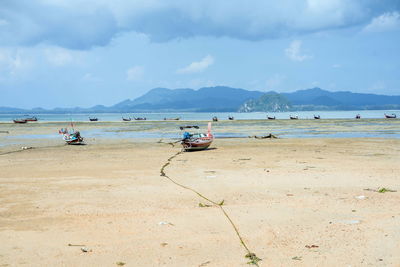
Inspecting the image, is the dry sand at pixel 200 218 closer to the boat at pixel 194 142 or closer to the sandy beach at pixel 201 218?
the sandy beach at pixel 201 218

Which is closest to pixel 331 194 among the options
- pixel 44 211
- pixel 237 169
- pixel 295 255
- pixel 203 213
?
pixel 203 213

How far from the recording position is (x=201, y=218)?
1133cm

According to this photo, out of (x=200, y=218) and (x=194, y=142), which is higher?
(x=194, y=142)

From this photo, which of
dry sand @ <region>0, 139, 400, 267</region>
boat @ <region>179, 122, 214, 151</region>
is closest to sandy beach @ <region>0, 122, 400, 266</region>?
dry sand @ <region>0, 139, 400, 267</region>

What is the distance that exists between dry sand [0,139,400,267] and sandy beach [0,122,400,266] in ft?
0.09

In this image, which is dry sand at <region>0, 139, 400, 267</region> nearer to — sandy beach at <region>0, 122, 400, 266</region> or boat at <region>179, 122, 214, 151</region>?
sandy beach at <region>0, 122, 400, 266</region>

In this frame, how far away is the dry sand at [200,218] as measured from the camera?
8.55 m

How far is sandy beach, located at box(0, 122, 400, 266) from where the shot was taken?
8.55 m

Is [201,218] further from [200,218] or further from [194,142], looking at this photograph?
[194,142]

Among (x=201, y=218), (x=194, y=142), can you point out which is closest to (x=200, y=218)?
(x=201, y=218)

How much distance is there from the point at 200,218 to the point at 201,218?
3 centimetres

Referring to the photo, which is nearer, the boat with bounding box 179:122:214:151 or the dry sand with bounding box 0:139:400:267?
the dry sand with bounding box 0:139:400:267

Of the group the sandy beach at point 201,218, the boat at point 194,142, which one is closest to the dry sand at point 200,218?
the sandy beach at point 201,218

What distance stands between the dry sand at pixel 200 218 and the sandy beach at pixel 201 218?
1.0 inches
